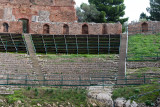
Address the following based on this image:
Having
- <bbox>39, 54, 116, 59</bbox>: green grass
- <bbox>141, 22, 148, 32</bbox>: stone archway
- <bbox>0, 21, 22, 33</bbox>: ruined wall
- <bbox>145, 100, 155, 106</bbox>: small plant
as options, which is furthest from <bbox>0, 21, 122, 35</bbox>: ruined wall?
<bbox>145, 100, 155, 106</bbox>: small plant

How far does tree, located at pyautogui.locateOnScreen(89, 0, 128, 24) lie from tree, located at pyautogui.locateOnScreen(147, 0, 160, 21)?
15.2 feet

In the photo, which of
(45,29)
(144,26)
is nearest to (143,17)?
(144,26)

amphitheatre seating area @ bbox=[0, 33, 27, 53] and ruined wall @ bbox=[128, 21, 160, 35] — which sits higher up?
ruined wall @ bbox=[128, 21, 160, 35]

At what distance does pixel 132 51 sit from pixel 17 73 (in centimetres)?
1118

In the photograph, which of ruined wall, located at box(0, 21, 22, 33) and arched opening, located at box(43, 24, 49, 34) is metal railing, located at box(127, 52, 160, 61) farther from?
ruined wall, located at box(0, 21, 22, 33)

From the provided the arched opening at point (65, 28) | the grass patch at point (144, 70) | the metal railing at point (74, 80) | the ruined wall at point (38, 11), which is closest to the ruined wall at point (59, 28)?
the arched opening at point (65, 28)

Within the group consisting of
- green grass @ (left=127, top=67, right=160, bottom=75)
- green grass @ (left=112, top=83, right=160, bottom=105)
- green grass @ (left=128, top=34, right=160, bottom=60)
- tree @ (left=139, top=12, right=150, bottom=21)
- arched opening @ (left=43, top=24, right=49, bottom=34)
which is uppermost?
tree @ (left=139, top=12, right=150, bottom=21)

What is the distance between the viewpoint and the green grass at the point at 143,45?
1317 inches

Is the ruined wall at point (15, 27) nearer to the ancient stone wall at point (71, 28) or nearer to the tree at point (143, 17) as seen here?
the ancient stone wall at point (71, 28)

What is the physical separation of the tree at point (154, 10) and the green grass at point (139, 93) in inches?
1160

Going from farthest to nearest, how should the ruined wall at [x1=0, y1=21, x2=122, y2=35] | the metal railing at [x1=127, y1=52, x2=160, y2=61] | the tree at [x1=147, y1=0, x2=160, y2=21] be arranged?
the tree at [x1=147, y1=0, x2=160, y2=21] → the ruined wall at [x1=0, y1=21, x2=122, y2=35] → the metal railing at [x1=127, y1=52, x2=160, y2=61]

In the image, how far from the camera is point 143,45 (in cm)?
3641

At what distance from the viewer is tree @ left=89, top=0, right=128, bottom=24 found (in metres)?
50.8

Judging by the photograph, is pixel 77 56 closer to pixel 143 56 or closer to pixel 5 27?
pixel 143 56
